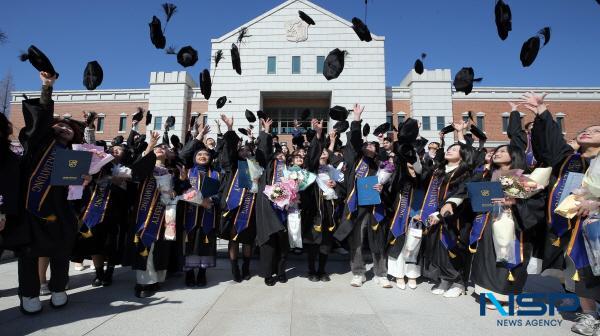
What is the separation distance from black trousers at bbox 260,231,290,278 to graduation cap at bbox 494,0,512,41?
4764 mm

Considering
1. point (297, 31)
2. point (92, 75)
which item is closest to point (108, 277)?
point (92, 75)

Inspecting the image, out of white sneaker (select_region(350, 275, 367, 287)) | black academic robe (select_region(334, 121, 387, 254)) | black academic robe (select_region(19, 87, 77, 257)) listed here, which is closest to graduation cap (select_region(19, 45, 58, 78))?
black academic robe (select_region(19, 87, 77, 257))

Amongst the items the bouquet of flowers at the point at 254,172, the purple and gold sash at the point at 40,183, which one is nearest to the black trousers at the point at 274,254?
the bouquet of flowers at the point at 254,172

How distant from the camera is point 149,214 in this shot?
14.6 ft

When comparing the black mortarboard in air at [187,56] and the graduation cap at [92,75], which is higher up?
the black mortarboard in air at [187,56]

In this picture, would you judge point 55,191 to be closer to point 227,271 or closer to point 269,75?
point 227,271

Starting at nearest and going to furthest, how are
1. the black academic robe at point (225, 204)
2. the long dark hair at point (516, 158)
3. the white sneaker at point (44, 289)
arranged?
1. the long dark hair at point (516, 158)
2. the white sneaker at point (44, 289)
3. the black academic robe at point (225, 204)

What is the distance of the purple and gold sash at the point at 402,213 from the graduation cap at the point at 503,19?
2.87 metres

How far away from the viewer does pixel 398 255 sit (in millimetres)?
5078

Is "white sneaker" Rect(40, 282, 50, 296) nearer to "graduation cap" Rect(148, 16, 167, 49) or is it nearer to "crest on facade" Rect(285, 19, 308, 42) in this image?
"graduation cap" Rect(148, 16, 167, 49)

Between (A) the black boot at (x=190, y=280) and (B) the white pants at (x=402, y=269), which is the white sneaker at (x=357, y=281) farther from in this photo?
(A) the black boot at (x=190, y=280)

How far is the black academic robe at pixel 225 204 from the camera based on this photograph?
516 centimetres

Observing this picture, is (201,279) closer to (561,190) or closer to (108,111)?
(561,190)

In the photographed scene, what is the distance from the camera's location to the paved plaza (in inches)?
129
